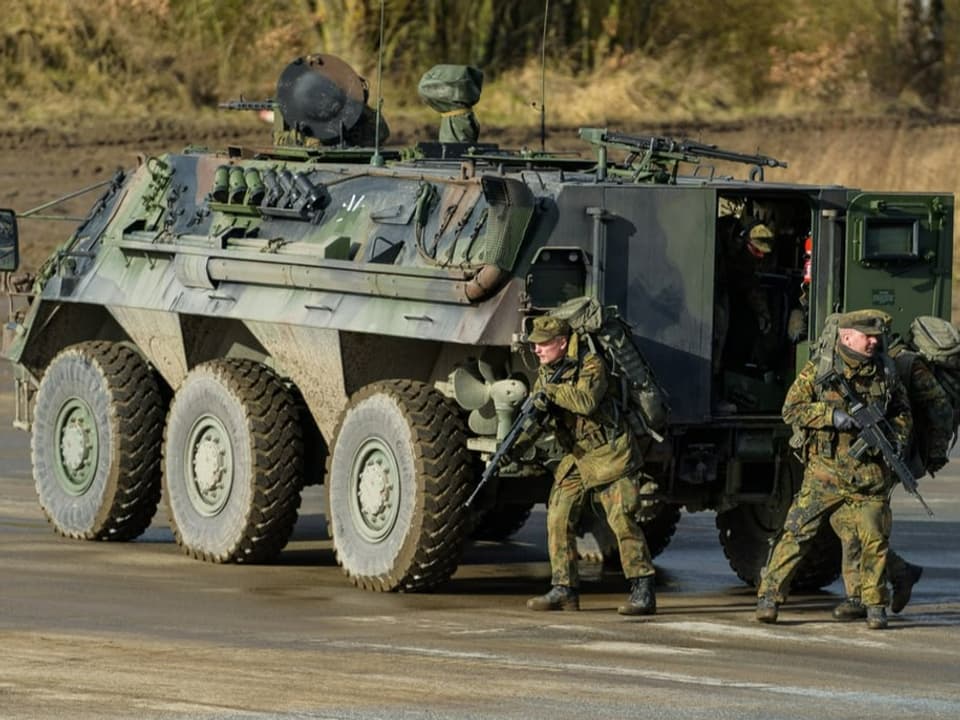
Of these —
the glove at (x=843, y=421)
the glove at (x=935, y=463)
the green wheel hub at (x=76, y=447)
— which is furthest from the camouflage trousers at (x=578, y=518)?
the green wheel hub at (x=76, y=447)

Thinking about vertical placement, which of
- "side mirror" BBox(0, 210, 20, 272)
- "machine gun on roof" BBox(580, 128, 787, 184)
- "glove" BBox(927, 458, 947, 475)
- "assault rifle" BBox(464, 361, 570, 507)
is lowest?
"glove" BBox(927, 458, 947, 475)

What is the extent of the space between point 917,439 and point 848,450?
56 cm

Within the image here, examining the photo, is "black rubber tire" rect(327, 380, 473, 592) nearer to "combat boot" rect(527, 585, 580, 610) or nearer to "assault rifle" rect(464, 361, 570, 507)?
"assault rifle" rect(464, 361, 570, 507)

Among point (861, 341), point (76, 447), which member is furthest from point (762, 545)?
point (76, 447)

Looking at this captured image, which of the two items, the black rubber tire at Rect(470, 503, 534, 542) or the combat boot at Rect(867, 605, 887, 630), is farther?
the black rubber tire at Rect(470, 503, 534, 542)

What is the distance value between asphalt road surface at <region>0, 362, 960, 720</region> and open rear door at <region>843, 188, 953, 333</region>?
4.91 ft

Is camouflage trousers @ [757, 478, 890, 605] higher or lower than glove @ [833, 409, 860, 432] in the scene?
lower

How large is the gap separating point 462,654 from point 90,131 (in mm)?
23245

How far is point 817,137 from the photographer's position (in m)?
37.3

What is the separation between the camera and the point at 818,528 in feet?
47.0

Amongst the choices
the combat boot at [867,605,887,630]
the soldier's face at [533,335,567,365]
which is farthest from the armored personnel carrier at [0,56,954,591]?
the combat boot at [867,605,887,630]

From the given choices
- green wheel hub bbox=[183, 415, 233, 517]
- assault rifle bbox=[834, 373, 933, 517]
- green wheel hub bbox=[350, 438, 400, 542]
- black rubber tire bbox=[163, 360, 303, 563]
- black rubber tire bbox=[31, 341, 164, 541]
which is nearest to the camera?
assault rifle bbox=[834, 373, 933, 517]

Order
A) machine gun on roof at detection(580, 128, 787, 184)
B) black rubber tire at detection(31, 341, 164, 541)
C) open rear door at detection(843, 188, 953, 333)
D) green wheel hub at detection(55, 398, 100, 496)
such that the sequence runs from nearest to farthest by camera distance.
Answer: open rear door at detection(843, 188, 953, 333), machine gun on roof at detection(580, 128, 787, 184), black rubber tire at detection(31, 341, 164, 541), green wheel hub at detection(55, 398, 100, 496)

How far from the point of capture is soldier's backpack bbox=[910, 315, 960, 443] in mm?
14555
